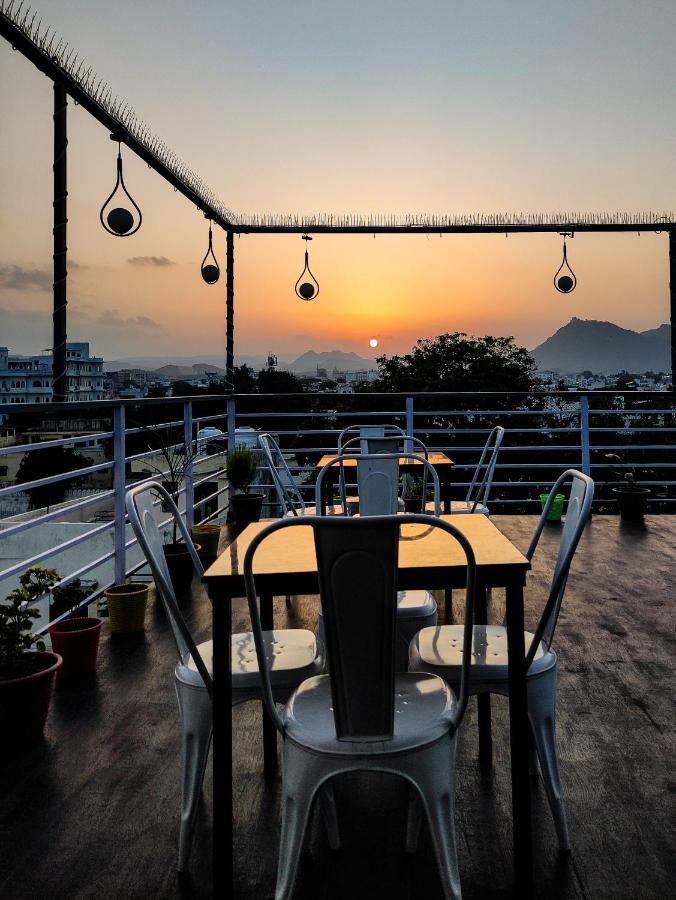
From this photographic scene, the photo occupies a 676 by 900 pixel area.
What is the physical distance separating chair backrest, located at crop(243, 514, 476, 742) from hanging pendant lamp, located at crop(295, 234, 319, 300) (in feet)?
23.9

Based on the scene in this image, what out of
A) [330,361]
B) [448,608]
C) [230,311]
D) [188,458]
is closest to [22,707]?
[448,608]

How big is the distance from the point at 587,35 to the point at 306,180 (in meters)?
3.68

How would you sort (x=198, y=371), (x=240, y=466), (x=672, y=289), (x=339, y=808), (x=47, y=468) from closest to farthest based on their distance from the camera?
(x=339, y=808), (x=47, y=468), (x=240, y=466), (x=198, y=371), (x=672, y=289)

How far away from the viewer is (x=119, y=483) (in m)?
3.71

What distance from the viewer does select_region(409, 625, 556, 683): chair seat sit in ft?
5.38

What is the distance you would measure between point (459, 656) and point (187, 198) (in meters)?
6.13

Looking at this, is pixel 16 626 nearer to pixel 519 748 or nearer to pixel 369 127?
pixel 519 748

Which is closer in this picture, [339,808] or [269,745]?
[339,808]

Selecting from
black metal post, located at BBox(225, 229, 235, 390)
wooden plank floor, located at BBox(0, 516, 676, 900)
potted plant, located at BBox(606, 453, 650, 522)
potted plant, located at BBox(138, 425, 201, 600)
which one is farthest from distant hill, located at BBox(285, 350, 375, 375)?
wooden plank floor, located at BBox(0, 516, 676, 900)

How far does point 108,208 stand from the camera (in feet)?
17.2

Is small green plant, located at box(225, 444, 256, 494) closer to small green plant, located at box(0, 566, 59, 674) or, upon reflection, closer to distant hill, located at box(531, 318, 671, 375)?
small green plant, located at box(0, 566, 59, 674)

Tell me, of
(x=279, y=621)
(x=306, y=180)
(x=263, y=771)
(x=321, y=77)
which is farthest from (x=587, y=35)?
(x=263, y=771)

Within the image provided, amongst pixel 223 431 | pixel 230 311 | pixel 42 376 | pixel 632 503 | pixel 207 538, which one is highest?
pixel 230 311

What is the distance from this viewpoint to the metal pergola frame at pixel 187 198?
13.9ft
